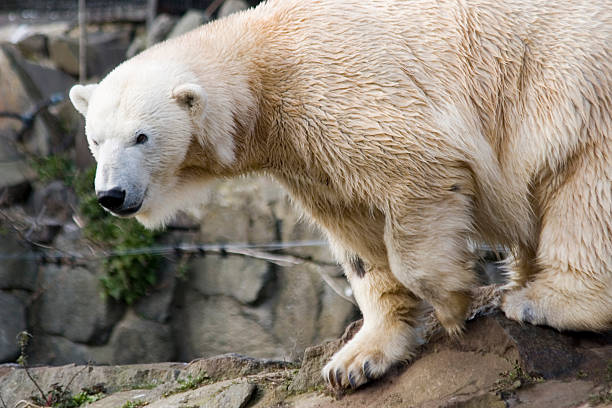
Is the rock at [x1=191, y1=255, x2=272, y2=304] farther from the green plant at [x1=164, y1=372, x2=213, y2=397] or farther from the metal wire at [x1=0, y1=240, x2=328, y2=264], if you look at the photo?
the green plant at [x1=164, y1=372, x2=213, y2=397]

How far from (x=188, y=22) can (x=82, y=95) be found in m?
6.13

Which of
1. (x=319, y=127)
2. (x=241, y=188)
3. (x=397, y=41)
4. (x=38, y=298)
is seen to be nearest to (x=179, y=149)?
(x=319, y=127)

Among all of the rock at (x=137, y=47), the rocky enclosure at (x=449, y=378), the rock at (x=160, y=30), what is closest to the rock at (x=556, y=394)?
the rocky enclosure at (x=449, y=378)

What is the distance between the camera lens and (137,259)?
754cm

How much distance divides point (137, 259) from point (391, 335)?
4.54 meters

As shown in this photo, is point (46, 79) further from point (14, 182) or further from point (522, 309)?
point (522, 309)

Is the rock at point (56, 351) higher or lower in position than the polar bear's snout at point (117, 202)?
lower

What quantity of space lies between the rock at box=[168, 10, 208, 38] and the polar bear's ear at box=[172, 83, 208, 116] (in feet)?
20.6

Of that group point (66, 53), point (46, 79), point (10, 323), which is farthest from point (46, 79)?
point (10, 323)

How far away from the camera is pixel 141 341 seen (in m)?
7.74

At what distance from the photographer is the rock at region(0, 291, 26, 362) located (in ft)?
24.4

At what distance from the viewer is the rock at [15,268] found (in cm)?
793

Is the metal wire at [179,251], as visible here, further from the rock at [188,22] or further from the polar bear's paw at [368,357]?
the polar bear's paw at [368,357]

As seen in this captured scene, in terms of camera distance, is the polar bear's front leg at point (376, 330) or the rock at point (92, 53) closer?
the polar bear's front leg at point (376, 330)
